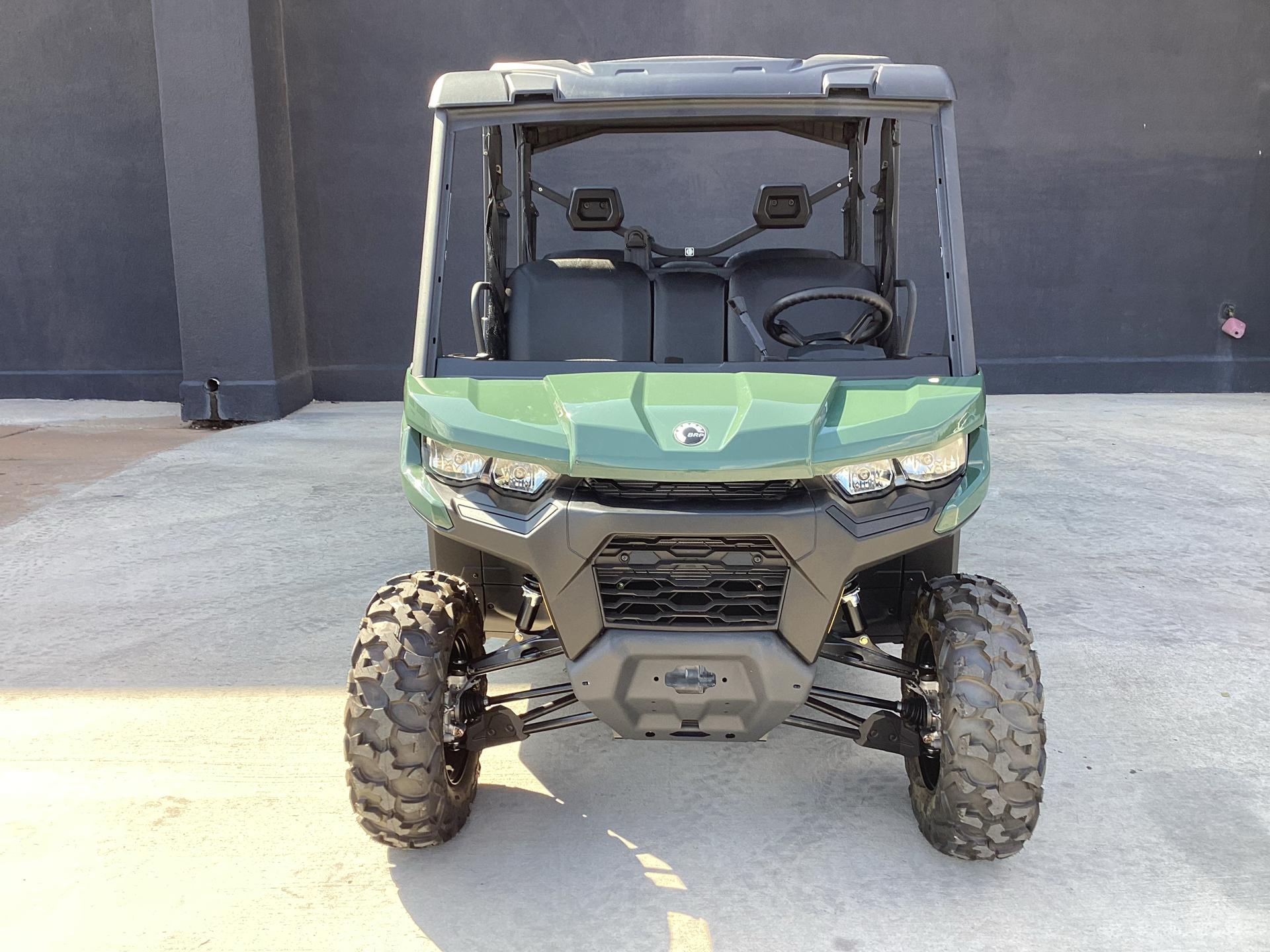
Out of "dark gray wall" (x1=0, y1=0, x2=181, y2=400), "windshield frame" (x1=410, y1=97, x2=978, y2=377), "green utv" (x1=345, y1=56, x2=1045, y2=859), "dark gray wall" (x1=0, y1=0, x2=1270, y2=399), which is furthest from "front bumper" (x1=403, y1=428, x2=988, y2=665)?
"dark gray wall" (x1=0, y1=0, x2=181, y2=400)

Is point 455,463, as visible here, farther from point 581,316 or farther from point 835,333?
point 835,333

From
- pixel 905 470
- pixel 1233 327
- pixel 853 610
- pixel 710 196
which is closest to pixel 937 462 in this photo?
pixel 905 470

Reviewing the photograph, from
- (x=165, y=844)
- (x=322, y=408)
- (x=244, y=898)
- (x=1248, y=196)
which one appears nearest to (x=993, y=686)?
(x=244, y=898)

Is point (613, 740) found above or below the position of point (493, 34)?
below

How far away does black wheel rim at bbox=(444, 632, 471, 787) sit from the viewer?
2.32m

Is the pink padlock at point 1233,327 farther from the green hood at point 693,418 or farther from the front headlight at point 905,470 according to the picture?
the front headlight at point 905,470

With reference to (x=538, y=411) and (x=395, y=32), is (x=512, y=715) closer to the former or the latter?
(x=538, y=411)

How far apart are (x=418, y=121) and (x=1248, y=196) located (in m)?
6.91

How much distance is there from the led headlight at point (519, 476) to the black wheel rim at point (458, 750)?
44 centimetres

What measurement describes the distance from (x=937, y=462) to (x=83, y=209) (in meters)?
8.61

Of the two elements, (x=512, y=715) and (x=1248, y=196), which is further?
(x=1248, y=196)

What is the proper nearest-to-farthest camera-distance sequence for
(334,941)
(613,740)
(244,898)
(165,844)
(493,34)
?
1. (334,941)
2. (244,898)
3. (165,844)
4. (613,740)
5. (493,34)

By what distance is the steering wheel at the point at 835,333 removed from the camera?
102 inches

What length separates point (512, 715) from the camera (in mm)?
2277
